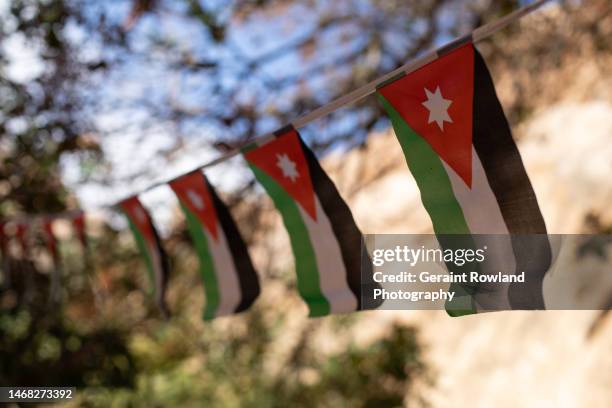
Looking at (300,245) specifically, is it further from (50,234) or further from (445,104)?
(50,234)

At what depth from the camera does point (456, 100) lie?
2426mm

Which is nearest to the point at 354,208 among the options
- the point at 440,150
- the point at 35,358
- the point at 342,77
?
the point at 342,77

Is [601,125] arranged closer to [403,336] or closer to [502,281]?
[403,336]

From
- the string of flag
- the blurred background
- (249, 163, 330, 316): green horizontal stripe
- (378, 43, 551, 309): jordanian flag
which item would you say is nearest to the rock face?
the blurred background

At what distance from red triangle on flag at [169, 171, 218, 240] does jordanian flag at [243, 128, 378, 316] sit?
24.0 inches

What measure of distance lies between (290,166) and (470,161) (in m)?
1.05

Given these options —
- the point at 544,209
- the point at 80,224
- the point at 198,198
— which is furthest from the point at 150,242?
the point at 544,209

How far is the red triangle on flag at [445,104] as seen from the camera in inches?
95.0

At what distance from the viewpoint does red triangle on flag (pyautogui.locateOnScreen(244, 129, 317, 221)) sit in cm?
318

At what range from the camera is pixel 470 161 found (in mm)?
2434

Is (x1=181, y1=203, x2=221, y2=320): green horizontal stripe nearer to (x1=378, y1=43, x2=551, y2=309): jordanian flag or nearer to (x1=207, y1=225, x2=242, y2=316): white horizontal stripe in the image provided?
(x1=207, y1=225, x2=242, y2=316): white horizontal stripe

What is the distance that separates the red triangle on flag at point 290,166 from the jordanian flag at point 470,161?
0.73 meters

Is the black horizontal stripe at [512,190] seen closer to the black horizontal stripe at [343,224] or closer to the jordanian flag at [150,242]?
the black horizontal stripe at [343,224]

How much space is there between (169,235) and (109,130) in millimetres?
1665
